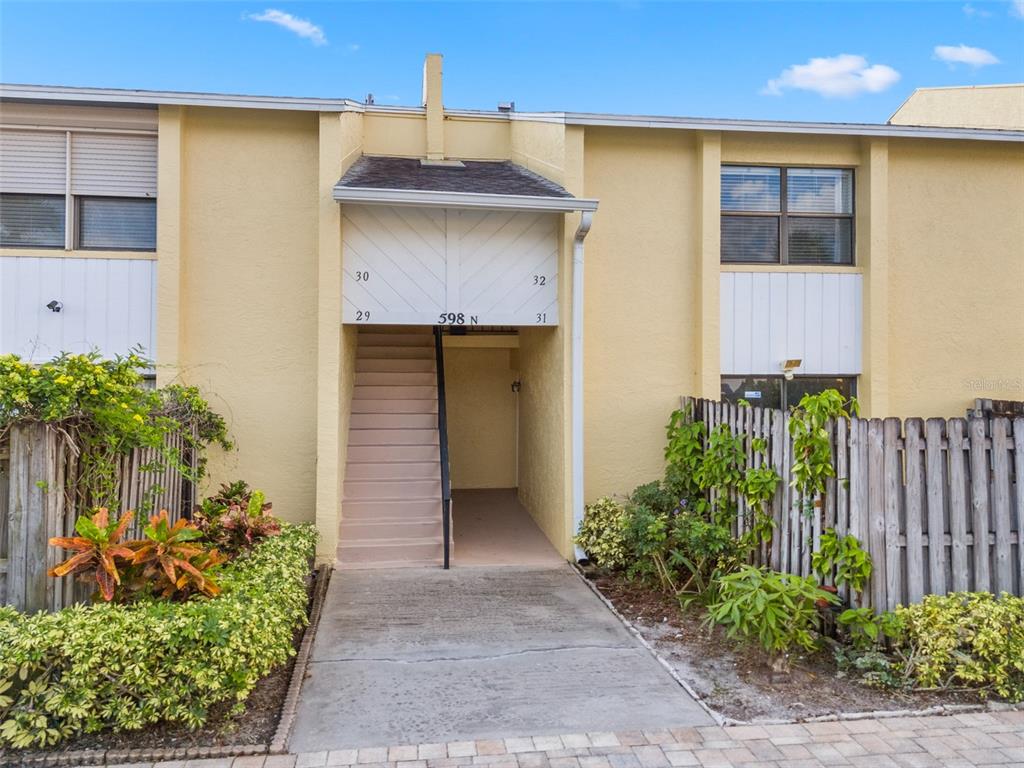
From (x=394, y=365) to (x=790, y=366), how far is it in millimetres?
5496

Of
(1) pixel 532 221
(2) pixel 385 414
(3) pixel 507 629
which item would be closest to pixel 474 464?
(2) pixel 385 414

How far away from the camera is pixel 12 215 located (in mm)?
7328

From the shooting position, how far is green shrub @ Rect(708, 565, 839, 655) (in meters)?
4.56

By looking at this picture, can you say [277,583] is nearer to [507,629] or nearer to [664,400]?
[507,629]

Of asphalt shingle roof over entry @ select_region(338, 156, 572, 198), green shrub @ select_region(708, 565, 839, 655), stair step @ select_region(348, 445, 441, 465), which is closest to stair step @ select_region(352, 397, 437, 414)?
stair step @ select_region(348, 445, 441, 465)

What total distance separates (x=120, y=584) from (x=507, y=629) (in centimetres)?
290

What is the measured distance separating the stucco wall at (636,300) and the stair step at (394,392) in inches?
105

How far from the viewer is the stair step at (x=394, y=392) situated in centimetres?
939

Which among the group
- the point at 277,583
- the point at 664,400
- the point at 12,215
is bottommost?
the point at 277,583

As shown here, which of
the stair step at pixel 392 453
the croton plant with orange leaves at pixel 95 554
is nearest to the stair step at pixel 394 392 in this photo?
the stair step at pixel 392 453

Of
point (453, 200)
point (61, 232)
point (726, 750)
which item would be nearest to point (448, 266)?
point (453, 200)

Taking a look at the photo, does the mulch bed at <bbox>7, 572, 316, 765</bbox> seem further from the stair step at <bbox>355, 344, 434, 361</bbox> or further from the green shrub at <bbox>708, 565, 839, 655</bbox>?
the stair step at <bbox>355, 344, 434, 361</bbox>

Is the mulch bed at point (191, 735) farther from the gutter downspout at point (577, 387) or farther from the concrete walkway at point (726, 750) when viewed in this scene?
the gutter downspout at point (577, 387)

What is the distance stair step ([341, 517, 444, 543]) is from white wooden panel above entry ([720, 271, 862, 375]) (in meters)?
4.09
